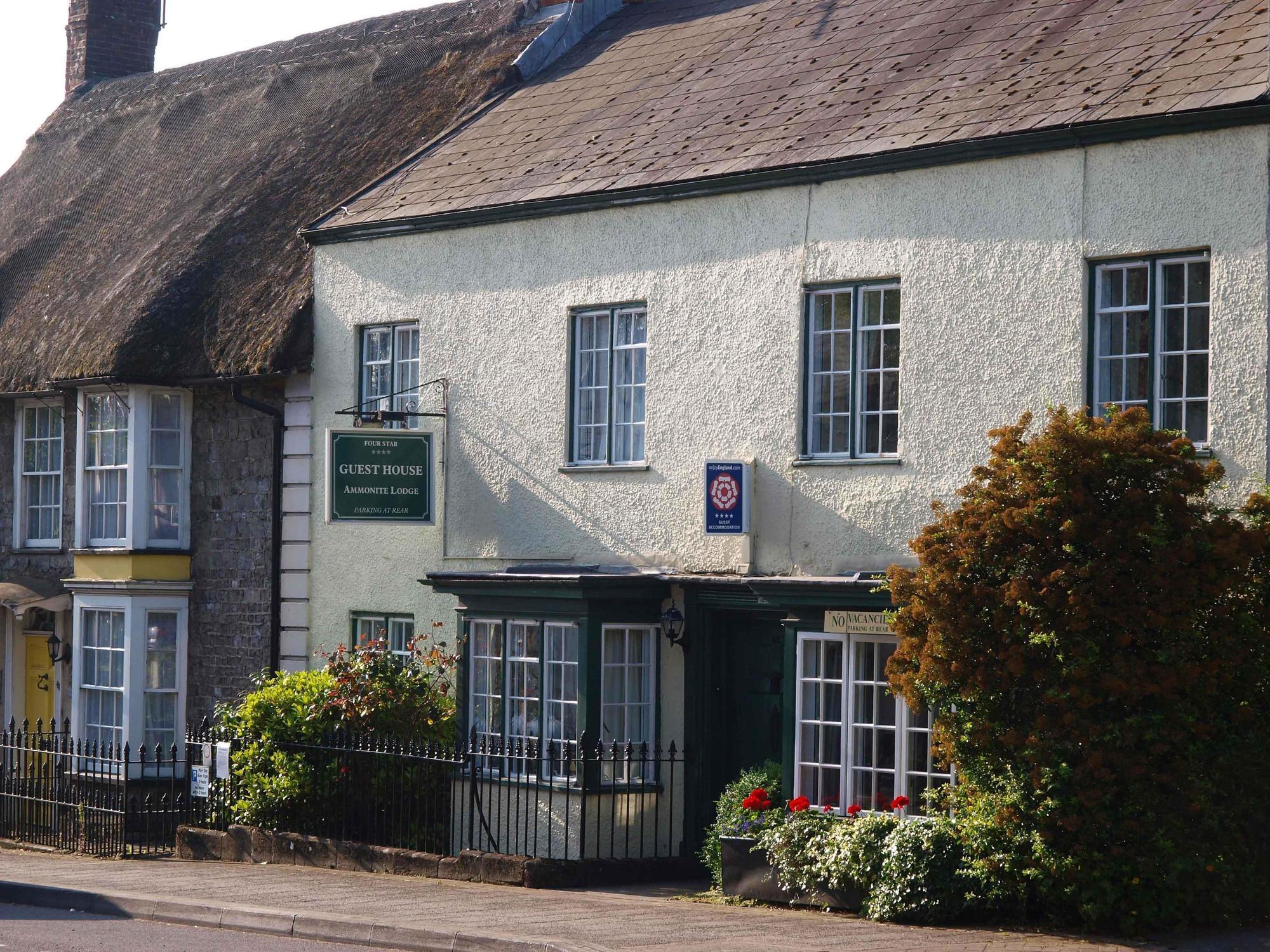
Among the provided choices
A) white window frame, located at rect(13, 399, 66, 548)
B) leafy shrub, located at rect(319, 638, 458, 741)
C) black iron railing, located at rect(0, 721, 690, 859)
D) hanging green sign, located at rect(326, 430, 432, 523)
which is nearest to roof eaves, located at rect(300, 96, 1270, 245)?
hanging green sign, located at rect(326, 430, 432, 523)

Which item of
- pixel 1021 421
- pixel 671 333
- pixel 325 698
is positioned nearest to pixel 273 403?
pixel 325 698

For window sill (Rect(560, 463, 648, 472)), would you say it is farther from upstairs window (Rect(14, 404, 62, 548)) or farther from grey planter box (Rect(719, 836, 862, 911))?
upstairs window (Rect(14, 404, 62, 548))

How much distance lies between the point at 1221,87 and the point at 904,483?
3668 millimetres

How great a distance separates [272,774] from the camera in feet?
56.3

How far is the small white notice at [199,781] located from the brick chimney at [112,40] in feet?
48.1

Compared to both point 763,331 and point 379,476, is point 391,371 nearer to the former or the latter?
point 379,476

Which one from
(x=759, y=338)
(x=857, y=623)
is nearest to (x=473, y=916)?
(x=857, y=623)

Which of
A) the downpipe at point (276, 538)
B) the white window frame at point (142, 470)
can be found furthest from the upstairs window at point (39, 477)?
the downpipe at point (276, 538)

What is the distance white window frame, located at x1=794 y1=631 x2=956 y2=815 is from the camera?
13.8 meters

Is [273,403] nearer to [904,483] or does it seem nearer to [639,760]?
[639,760]

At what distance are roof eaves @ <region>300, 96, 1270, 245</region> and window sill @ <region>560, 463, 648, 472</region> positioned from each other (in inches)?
89.3

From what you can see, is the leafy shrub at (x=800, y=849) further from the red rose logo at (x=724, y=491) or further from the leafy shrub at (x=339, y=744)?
the leafy shrub at (x=339, y=744)

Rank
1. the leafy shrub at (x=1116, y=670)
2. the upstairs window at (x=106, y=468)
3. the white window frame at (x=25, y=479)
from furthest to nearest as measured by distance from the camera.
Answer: the white window frame at (x=25, y=479), the upstairs window at (x=106, y=468), the leafy shrub at (x=1116, y=670)

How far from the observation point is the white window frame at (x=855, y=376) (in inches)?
573
